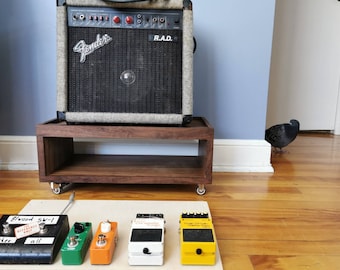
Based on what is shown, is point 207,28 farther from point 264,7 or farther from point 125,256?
point 125,256

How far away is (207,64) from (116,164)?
0.56 m

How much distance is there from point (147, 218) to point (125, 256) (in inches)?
4.3

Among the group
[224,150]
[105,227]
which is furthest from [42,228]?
[224,150]

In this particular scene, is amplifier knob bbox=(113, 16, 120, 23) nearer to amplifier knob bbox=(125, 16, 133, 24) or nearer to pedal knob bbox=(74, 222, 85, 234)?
amplifier knob bbox=(125, 16, 133, 24)

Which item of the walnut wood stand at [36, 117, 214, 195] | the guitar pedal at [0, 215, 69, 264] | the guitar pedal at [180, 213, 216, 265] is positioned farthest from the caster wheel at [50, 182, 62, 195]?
the guitar pedal at [180, 213, 216, 265]

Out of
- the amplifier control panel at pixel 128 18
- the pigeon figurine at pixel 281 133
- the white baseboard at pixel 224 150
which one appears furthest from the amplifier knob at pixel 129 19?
the pigeon figurine at pixel 281 133

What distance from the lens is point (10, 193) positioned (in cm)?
103

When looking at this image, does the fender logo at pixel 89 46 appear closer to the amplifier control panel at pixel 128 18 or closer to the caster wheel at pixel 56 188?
the amplifier control panel at pixel 128 18

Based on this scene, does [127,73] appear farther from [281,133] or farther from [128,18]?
[281,133]

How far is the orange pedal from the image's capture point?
609 mm

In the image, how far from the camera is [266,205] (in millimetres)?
982

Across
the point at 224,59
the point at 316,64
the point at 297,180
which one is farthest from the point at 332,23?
the point at 297,180

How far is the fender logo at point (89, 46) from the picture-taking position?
96 cm

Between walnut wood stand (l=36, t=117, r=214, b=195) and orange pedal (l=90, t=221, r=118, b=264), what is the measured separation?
1.13 ft
